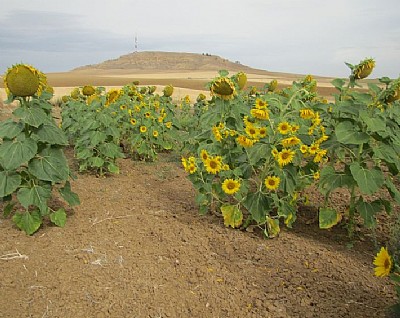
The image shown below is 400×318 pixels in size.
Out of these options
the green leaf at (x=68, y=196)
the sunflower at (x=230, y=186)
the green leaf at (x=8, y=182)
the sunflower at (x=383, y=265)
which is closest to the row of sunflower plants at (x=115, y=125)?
the green leaf at (x=68, y=196)

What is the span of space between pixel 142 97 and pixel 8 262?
13.6 ft

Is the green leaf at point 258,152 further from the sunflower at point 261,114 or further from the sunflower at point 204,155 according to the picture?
the sunflower at point 204,155

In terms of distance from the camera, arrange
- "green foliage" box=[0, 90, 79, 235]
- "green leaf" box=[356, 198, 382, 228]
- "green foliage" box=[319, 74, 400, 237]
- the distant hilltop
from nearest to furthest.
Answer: "green foliage" box=[319, 74, 400, 237], "green foliage" box=[0, 90, 79, 235], "green leaf" box=[356, 198, 382, 228], the distant hilltop

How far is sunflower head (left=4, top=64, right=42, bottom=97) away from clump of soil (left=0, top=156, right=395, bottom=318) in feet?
3.80

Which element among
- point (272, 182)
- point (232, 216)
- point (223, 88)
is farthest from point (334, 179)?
point (223, 88)

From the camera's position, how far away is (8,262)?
300cm

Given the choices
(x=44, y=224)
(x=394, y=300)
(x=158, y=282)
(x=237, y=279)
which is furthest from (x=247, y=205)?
(x=44, y=224)

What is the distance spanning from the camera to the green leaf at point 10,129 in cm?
313

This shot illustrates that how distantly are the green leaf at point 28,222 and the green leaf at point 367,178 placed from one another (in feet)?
8.07

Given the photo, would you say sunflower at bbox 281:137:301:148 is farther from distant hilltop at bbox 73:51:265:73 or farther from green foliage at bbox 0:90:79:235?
distant hilltop at bbox 73:51:265:73

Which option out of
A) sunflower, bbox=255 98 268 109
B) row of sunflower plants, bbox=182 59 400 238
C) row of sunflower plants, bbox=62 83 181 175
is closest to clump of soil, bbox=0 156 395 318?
row of sunflower plants, bbox=182 59 400 238

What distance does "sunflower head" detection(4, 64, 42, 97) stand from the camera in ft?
9.88

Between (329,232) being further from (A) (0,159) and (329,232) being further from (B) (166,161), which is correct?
(B) (166,161)

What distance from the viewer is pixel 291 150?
10.7 feet
